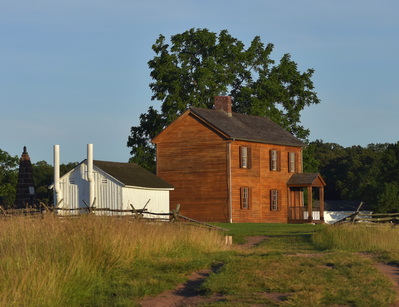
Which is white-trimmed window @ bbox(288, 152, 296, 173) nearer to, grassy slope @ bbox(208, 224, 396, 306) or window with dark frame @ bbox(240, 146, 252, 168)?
window with dark frame @ bbox(240, 146, 252, 168)

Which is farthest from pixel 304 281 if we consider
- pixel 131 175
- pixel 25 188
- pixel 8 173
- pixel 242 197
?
pixel 8 173

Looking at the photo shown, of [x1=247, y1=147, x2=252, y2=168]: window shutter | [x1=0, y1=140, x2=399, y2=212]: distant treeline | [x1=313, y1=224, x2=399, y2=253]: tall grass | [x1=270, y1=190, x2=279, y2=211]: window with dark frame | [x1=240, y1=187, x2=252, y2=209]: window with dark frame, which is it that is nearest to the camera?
[x1=313, y1=224, x2=399, y2=253]: tall grass

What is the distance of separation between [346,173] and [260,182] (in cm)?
5394

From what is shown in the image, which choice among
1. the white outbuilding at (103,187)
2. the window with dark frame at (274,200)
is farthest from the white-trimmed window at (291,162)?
the white outbuilding at (103,187)

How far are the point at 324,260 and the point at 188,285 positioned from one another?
383 centimetres

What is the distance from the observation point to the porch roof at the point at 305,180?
52531mm

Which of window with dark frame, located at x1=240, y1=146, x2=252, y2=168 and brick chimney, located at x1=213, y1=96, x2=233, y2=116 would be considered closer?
window with dark frame, located at x1=240, y1=146, x2=252, y2=168

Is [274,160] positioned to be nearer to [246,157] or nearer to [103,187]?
[246,157]

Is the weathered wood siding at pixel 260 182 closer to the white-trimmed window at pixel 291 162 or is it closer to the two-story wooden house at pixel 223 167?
the two-story wooden house at pixel 223 167

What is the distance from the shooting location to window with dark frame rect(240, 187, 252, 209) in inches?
1936

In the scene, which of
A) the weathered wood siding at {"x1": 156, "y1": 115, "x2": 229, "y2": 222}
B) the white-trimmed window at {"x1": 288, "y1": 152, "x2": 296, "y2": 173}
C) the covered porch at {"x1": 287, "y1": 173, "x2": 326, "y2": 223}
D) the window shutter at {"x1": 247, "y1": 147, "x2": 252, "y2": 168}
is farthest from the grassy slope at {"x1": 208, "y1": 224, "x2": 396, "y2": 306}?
the white-trimmed window at {"x1": 288, "y1": 152, "x2": 296, "y2": 173}

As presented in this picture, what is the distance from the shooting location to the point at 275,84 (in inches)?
2331

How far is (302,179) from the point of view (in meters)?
53.2

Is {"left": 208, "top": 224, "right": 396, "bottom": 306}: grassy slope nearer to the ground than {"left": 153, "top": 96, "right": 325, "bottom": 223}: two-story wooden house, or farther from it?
nearer to the ground
